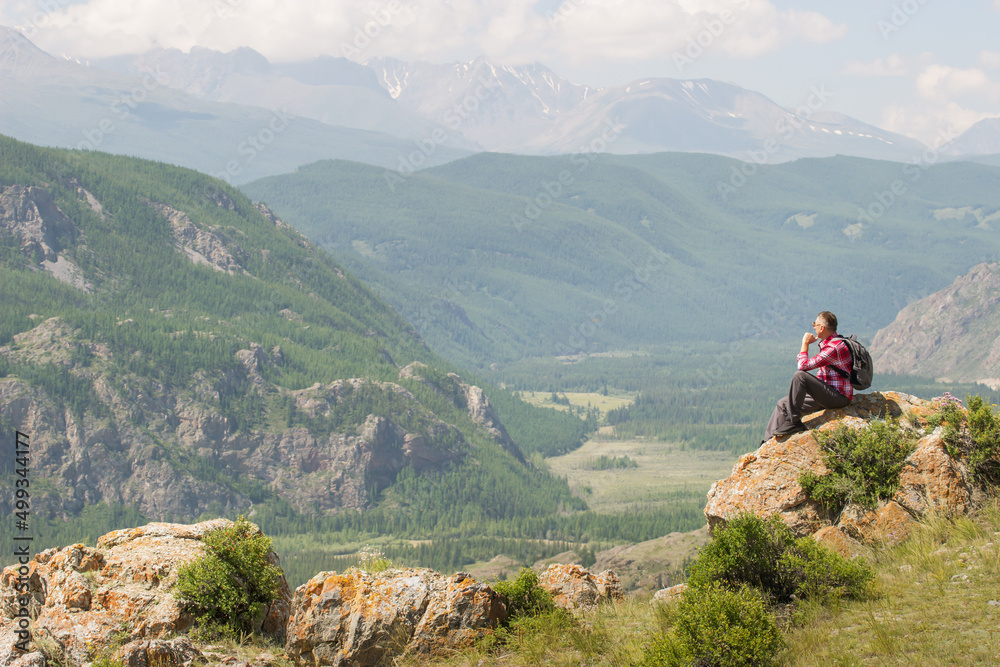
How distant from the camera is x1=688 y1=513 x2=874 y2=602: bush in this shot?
17.4 meters

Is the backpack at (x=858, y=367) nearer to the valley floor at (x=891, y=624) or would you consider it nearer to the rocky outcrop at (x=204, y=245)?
the valley floor at (x=891, y=624)

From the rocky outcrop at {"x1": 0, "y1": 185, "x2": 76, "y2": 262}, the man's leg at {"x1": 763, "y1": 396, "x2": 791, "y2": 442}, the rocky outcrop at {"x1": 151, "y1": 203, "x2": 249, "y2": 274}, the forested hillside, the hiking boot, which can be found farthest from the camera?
the rocky outcrop at {"x1": 151, "y1": 203, "x2": 249, "y2": 274}

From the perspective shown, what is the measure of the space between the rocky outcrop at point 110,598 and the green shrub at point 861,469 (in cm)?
1278

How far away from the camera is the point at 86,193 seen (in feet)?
563

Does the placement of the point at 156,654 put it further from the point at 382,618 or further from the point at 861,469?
the point at 861,469

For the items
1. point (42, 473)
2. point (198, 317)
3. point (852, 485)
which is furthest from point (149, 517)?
point (852, 485)

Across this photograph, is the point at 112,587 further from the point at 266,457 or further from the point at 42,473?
the point at 266,457

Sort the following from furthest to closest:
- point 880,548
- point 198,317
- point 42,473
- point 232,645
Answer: point 198,317 → point 42,473 → point 880,548 → point 232,645

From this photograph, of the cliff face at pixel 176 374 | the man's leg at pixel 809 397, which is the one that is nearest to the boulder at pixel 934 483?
the man's leg at pixel 809 397

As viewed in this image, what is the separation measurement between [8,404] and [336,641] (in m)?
105

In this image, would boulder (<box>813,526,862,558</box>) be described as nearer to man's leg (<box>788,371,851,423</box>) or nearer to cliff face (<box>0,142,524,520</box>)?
man's leg (<box>788,371,851,423</box>)

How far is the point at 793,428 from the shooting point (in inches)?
873

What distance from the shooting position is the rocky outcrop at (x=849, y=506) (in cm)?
1978

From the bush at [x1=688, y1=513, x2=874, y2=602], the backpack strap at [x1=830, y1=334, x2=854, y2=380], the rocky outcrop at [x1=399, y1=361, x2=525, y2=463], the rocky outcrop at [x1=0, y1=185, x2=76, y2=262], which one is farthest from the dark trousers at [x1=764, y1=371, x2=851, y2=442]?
the rocky outcrop at [x1=0, y1=185, x2=76, y2=262]
